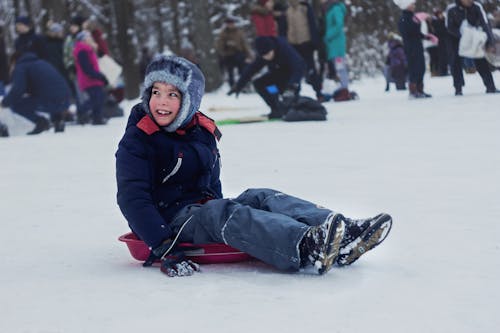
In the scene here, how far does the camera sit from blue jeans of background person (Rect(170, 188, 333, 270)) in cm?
344

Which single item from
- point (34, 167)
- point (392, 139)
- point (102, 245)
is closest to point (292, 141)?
point (392, 139)

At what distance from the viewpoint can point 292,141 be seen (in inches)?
352

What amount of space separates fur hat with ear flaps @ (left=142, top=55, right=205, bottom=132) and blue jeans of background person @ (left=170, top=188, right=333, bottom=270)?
364mm

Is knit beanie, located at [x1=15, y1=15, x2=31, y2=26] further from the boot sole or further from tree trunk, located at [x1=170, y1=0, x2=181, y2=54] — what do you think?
tree trunk, located at [x1=170, y1=0, x2=181, y2=54]

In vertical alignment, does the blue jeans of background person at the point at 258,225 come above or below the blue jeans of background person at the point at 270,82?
above

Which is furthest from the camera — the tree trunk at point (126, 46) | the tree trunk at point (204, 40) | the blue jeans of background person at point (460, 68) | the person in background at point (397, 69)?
the tree trunk at point (126, 46)

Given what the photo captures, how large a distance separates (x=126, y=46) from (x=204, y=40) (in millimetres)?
1918

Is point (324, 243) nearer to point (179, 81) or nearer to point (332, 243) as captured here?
point (332, 243)

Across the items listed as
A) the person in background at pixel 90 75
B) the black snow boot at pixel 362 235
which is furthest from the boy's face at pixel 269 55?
the black snow boot at pixel 362 235

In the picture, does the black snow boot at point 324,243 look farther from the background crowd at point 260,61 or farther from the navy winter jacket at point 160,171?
the background crowd at point 260,61

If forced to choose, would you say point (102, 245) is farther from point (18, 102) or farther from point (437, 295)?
point (18, 102)

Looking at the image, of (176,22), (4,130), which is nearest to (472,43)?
(4,130)

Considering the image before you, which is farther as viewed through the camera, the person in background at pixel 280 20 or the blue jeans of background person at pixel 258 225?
the person in background at pixel 280 20

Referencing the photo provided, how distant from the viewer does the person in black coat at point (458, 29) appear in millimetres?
12945
